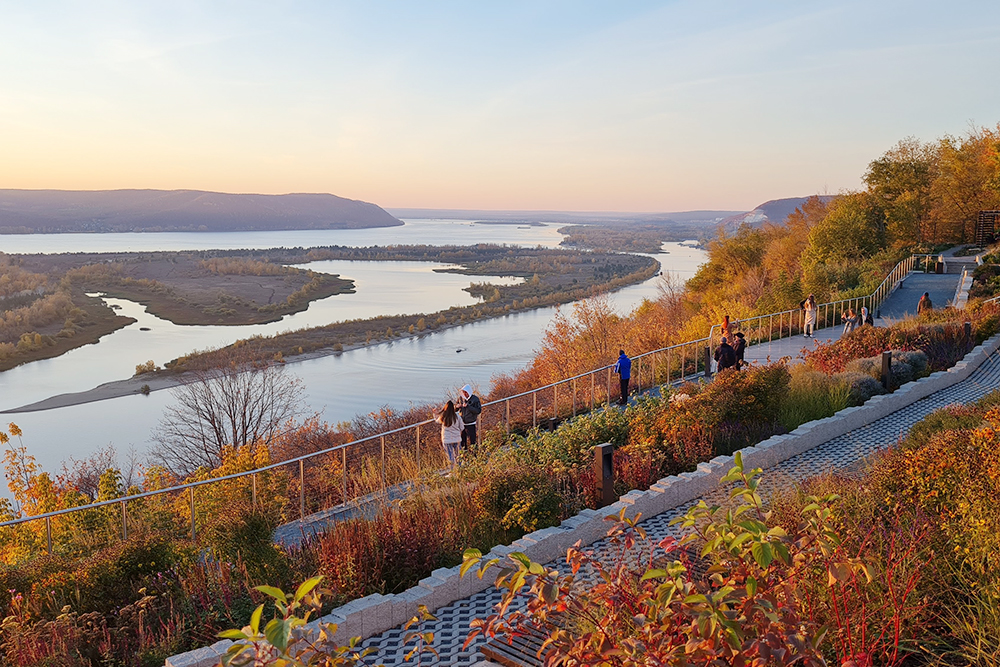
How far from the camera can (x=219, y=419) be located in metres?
38.1

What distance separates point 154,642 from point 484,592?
278cm

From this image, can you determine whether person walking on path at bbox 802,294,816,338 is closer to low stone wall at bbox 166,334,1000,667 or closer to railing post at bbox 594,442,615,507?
low stone wall at bbox 166,334,1000,667

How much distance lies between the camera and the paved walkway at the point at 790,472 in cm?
577

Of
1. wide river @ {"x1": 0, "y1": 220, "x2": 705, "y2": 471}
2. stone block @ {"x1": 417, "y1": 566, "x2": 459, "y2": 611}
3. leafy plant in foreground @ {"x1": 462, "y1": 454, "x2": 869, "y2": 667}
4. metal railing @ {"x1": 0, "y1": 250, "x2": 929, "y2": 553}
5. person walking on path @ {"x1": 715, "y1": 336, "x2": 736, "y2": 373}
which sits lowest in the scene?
wide river @ {"x1": 0, "y1": 220, "x2": 705, "y2": 471}

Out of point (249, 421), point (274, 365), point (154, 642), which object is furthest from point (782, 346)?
point (274, 365)

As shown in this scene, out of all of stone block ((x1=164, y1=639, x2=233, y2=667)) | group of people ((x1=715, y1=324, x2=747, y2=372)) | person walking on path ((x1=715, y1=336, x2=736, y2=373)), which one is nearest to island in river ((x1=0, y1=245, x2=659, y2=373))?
group of people ((x1=715, y1=324, x2=747, y2=372))

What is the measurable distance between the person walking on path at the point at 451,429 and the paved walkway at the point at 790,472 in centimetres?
402

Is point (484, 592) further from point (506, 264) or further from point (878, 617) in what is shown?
point (506, 264)

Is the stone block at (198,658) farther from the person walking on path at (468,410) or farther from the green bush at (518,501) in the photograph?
the person walking on path at (468,410)

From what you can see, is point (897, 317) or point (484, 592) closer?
point (484, 592)

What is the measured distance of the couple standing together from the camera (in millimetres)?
11531

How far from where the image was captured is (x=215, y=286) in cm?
10131

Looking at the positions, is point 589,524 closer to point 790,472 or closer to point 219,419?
point 790,472

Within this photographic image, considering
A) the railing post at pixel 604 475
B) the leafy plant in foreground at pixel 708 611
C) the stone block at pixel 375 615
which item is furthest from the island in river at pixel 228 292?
the leafy plant in foreground at pixel 708 611
